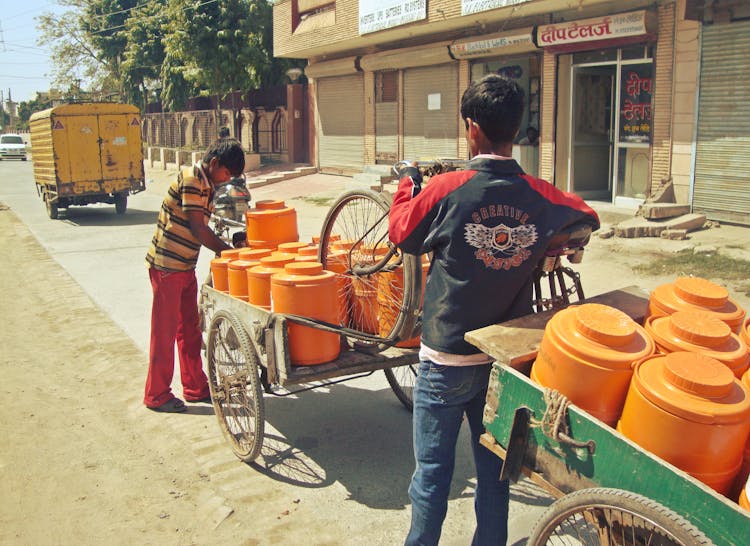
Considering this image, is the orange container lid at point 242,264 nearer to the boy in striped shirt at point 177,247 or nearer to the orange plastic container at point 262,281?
the orange plastic container at point 262,281

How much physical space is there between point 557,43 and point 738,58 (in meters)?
3.41

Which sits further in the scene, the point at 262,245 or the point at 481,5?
Answer: the point at 481,5

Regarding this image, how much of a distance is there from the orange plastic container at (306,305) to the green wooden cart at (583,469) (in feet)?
4.67

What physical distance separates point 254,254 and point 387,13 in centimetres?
1328

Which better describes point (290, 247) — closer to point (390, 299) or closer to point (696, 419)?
point (390, 299)

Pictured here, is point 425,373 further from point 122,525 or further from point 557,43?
point 557,43

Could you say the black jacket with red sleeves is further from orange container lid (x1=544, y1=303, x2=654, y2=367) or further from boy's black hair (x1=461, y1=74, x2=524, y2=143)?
orange container lid (x1=544, y1=303, x2=654, y2=367)

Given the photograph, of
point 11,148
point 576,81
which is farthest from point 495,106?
point 11,148

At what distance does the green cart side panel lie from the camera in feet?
5.85

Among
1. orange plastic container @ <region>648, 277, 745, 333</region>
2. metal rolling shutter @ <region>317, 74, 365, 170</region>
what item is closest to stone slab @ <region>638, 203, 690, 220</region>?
orange plastic container @ <region>648, 277, 745, 333</region>

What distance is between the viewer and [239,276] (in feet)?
14.1

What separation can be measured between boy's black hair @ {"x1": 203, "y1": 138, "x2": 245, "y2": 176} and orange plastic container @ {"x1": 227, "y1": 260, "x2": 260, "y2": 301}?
25.0 inches

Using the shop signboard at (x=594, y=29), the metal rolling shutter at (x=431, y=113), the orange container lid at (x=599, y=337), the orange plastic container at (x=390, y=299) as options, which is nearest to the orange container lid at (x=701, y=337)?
the orange container lid at (x=599, y=337)

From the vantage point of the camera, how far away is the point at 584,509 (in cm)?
208
